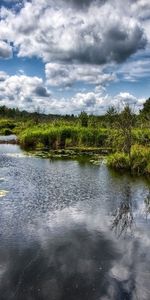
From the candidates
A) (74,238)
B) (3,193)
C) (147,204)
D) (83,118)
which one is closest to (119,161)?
(147,204)

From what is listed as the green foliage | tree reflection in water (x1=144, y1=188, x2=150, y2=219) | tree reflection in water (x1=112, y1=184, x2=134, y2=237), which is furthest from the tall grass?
tree reflection in water (x1=112, y1=184, x2=134, y2=237)

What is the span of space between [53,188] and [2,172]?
6.98m

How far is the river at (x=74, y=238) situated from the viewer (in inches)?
402

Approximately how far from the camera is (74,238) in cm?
1410

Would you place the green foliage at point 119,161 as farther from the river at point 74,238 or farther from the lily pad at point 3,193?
the lily pad at point 3,193

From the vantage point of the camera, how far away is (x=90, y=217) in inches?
662

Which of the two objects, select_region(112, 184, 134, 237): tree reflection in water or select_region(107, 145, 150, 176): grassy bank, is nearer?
select_region(112, 184, 134, 237): tree reflection in water

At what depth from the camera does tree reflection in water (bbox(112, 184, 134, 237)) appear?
50.9 ft

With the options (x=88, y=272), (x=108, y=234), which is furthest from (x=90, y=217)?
(x=88, y=272)

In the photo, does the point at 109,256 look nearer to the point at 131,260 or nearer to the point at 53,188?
the point at 131,260

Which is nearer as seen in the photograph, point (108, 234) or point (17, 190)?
point (108, 234)

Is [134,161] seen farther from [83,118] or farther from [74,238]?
[83,118]

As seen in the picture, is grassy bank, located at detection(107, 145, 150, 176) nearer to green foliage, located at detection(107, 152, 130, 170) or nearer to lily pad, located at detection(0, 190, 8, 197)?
green foliage, located at detection(107, 152, 130, 170)

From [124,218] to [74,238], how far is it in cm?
387
